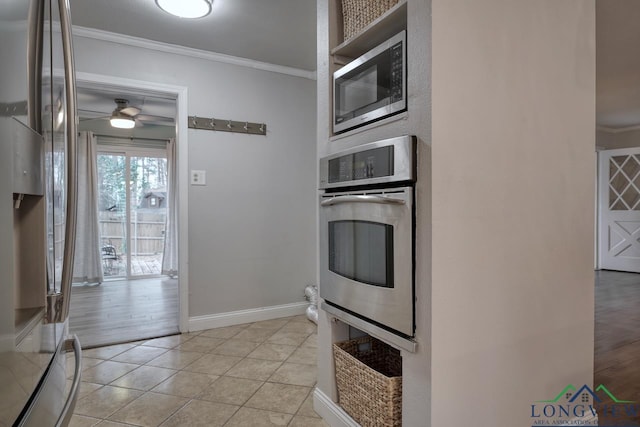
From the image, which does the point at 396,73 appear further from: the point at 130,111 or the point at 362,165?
the point at 130,111

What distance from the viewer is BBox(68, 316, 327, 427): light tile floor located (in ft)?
5.96

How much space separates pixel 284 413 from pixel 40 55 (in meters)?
1.77

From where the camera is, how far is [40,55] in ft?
2.21

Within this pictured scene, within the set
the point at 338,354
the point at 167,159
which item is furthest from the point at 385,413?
the point at 167,159

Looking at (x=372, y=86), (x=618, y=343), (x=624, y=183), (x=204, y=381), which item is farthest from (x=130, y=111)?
(x=624, y=183)

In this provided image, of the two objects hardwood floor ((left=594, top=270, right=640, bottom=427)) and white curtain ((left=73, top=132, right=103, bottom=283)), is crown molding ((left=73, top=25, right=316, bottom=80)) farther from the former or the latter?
hardwood floor ((left=594, top=270, right=640, bottom=427))

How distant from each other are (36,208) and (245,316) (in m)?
2.84

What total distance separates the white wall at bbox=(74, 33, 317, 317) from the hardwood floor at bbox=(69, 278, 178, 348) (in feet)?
1.80

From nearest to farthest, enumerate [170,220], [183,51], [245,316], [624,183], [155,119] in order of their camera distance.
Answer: [183,51] < [245,316] < [155,119] < [170,220] < [624,183]

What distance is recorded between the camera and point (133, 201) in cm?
584

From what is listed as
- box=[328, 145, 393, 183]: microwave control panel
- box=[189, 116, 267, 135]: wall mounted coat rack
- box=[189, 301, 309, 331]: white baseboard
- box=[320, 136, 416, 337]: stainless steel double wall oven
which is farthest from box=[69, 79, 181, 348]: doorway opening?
box=[328, 145, 393, 183]: microwave control panel

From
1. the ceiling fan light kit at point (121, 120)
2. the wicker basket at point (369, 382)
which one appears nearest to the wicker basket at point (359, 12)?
the wicker basket at point (369, 382)

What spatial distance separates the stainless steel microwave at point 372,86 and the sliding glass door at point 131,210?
16.6 feet

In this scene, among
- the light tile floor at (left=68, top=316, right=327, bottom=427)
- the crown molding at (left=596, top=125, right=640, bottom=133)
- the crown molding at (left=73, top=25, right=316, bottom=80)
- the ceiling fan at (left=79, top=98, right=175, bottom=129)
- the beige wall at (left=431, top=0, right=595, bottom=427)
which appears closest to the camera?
the beige wall at (left=431, top=0, right=595, bottom=427)
